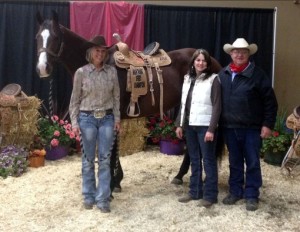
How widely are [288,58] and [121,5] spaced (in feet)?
9.36

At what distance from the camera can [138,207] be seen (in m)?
3.37

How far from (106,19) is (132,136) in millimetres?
1643

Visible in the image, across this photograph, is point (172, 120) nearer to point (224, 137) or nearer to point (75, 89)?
point (224, 137)

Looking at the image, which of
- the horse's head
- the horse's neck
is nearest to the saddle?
the horse's neck

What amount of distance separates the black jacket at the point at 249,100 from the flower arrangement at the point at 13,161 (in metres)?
2.42

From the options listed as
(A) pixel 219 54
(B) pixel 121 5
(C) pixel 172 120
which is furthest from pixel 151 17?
(C) pixel 172 120

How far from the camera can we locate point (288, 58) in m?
6.21

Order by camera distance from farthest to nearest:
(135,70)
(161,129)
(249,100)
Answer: (161,129) → (135,70) → (249,100)

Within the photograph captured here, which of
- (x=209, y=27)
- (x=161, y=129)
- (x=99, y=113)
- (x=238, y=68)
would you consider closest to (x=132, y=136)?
(x=161, y=129)

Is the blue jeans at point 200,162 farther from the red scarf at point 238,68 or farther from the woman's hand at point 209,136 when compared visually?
the red scarf at point 238,68

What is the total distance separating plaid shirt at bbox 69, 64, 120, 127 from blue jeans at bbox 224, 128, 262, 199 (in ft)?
3.52

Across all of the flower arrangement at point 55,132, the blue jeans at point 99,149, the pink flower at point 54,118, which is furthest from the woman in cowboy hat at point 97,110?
the pink flower at point 54,118

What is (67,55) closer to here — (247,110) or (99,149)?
(99,149)

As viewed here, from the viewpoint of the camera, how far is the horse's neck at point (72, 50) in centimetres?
339
